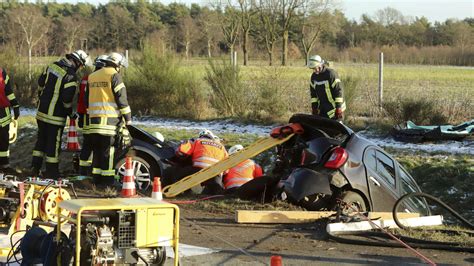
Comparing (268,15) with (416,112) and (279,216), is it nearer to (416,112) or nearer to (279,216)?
(416,112)

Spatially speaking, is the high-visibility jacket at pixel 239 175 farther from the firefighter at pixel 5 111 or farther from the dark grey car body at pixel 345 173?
the firefighter at pixel 5 111

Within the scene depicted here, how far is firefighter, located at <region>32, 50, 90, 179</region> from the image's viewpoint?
10867mm

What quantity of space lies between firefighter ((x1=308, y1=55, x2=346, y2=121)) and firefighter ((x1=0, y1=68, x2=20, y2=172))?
5.12 meters

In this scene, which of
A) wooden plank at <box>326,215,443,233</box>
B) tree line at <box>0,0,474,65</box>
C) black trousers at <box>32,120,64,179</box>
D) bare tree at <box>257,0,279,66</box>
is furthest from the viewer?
bare tree at <box>257,0,279,66</box>

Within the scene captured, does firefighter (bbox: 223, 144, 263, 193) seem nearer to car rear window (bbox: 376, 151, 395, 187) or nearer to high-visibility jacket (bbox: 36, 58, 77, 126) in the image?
car rear window (bbox: 376, 151, 395, 187)

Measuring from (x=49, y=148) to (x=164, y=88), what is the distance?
771 cm

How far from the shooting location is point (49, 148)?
1098 cm

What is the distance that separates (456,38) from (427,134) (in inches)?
1932

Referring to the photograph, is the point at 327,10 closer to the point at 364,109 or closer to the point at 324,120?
the point at 364,109

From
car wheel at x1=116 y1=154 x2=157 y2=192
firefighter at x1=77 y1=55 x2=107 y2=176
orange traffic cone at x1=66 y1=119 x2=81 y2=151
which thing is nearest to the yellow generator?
car wheel at x1=116 y1=154 x2=157 y2=192

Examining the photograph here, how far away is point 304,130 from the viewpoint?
8609 millimetres

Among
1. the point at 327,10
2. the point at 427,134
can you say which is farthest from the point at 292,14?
the point at 427,134

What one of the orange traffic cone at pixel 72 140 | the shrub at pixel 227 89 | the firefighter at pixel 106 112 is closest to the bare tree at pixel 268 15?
the shrub at pixel 227 89

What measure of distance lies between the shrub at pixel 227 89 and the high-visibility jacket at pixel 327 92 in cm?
489
